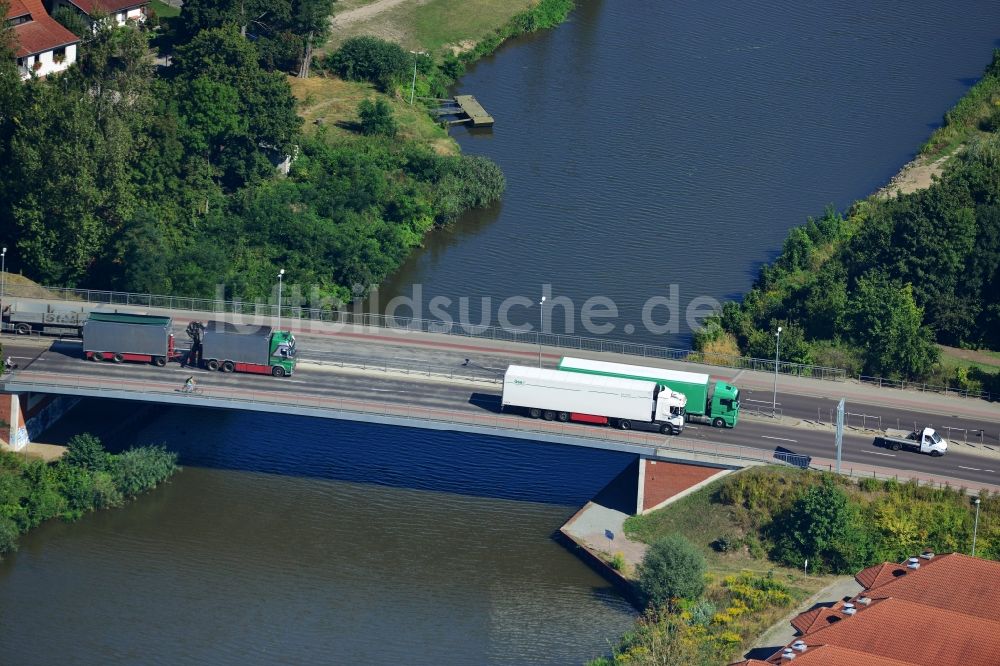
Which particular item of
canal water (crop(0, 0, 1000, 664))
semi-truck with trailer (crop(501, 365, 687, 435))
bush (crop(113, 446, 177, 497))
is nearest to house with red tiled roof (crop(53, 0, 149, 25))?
canal water (crop(0, 0, 1000, 664))

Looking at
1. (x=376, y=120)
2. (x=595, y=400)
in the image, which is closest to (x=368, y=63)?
(x=376, y=120)

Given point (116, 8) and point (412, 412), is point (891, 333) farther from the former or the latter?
point (116, 8)

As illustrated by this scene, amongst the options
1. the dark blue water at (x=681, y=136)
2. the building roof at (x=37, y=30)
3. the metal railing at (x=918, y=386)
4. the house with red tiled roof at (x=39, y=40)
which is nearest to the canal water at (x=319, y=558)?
the metal railing at (x=918, y=386)

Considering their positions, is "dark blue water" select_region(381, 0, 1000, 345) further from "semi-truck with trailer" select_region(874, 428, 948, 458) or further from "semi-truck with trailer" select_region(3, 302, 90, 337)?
Answer: "semi-truck with trailer" select_region(3, 302, 90, 337)

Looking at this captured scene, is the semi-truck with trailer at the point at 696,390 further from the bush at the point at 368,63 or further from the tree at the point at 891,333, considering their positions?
the bush at the point at 368,63

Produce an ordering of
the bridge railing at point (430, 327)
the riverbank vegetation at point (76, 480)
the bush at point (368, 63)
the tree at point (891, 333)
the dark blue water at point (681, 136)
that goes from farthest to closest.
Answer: the bush at point (368, 63)
the dark blue water at point (681, 136)
the bridge railing at point (430, 327)
the tree at point (891, 333)
the riverbank vegetation at point (76, 480)

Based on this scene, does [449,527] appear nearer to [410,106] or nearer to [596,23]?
[410,106]

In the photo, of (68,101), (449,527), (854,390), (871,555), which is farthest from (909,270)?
(68,101)
